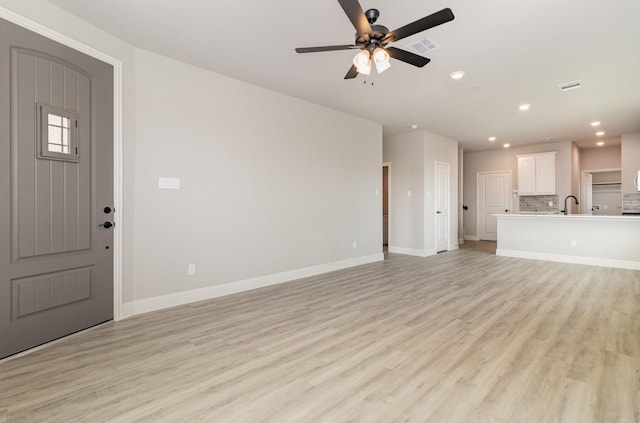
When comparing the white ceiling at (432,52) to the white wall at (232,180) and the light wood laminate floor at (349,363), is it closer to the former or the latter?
the white wall at (232,180)

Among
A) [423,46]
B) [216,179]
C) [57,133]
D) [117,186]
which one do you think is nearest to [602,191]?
[423,46]

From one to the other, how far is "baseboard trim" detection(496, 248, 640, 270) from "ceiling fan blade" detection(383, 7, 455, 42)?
6212 millimetres

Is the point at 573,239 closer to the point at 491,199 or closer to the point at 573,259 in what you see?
the point at 573,259

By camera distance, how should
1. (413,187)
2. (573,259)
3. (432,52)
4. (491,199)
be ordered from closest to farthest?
(432,52) < (573,259) < (413,187) < (491,199)

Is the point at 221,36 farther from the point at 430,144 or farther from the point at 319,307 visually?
the point at 430,144

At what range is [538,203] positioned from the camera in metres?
8.73

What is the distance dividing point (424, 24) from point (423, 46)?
1.22 m

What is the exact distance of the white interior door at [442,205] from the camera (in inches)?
291

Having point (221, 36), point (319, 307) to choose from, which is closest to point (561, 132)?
point (319, 307)

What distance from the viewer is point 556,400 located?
183 cm

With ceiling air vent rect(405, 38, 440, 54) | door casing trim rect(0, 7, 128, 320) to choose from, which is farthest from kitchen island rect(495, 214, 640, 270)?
door casing trim rect(0, 7, 128, 320)

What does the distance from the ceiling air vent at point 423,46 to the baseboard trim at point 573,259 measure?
544 centimetres

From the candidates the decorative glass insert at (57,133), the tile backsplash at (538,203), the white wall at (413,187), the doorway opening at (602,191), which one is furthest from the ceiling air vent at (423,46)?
the doorway opening at (602,191)

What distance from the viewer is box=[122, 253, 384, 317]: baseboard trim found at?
11.0 feet
